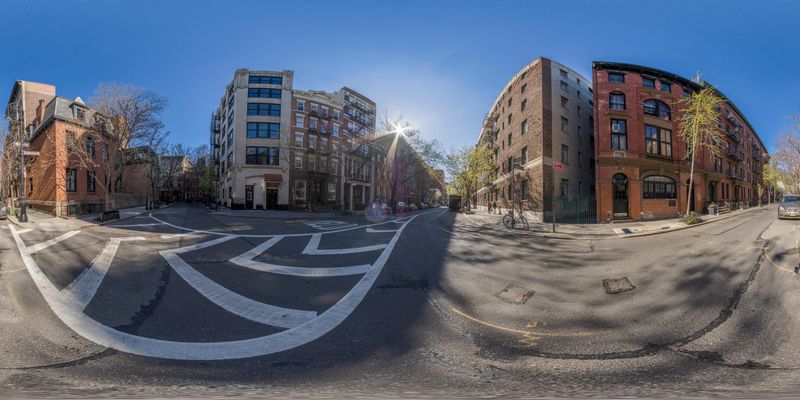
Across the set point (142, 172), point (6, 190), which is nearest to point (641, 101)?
point (6, 190)

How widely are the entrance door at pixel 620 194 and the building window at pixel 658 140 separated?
3.20 meters

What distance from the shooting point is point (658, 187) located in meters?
22.5

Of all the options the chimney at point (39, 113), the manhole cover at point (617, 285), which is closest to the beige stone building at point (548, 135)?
the manhole cover at point (617, 285)

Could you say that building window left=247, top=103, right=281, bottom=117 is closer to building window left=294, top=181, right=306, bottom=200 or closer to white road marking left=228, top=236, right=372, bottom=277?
building window left=294, top=181, right=306, bottom=200

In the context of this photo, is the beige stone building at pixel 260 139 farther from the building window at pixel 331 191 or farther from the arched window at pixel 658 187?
the arched window at pixel 658 187

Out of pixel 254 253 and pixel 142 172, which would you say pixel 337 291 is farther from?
pixel 142 172

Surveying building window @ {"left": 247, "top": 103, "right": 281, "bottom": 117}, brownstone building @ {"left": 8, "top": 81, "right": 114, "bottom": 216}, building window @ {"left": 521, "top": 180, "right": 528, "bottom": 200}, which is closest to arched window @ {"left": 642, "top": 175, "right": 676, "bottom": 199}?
building window @ {"left": 521, "top": 180, "right": 528, "bottom": 200}

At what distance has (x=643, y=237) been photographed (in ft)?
45.9

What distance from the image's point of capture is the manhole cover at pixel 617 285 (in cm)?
639

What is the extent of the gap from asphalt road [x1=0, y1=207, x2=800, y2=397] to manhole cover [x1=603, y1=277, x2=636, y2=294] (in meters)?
0.16

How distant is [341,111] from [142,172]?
4073cm

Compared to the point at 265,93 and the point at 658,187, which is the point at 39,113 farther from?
the point at 658,187

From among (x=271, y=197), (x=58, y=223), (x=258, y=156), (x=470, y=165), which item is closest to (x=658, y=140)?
(x=470, y=165)

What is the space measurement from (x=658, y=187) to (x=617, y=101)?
6.98 metres
